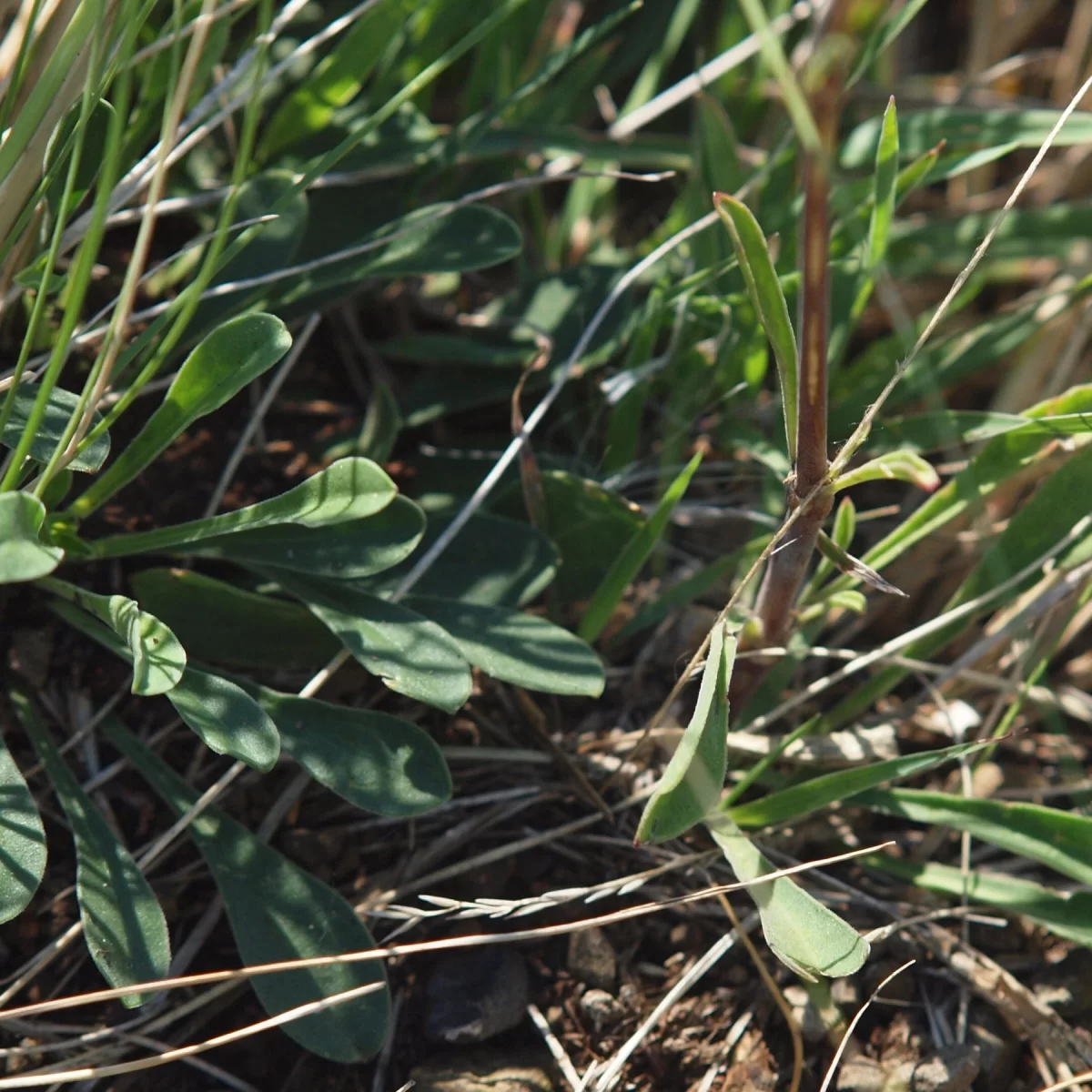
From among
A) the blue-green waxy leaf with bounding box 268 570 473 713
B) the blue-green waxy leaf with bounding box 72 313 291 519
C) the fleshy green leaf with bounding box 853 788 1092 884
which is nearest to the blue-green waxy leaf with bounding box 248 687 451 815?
the blue-green waxy leaf with bounding box 268 570 473 713

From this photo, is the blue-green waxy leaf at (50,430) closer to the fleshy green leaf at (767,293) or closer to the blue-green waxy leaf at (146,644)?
the blue-green waxy leaf at (146,644)

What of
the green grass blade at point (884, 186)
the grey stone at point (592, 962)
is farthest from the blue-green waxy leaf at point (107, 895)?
the green grass blade at point (884, 186)

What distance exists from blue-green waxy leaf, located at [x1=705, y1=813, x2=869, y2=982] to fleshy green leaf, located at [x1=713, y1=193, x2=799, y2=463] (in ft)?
1.30

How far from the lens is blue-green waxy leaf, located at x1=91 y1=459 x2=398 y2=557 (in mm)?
1080

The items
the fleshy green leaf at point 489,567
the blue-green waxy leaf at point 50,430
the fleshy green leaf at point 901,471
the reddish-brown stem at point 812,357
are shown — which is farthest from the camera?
the fleshy green leaf at point 489,567

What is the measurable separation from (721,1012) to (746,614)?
418 mm

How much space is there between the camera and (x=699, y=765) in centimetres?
101

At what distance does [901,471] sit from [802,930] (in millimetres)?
Answer: 414

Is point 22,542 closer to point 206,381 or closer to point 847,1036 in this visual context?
point 206,381

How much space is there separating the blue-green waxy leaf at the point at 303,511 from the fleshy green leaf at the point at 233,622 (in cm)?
4

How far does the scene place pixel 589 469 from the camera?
146cm

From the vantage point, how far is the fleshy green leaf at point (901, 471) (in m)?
0.86

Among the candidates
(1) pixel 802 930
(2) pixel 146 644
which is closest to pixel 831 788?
(1) pixel 802 930

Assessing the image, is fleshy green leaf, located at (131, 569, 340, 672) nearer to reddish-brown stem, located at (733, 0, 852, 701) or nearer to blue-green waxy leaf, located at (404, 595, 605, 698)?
blue-green waxy leaf, located at (404, 595, 605, 698)
